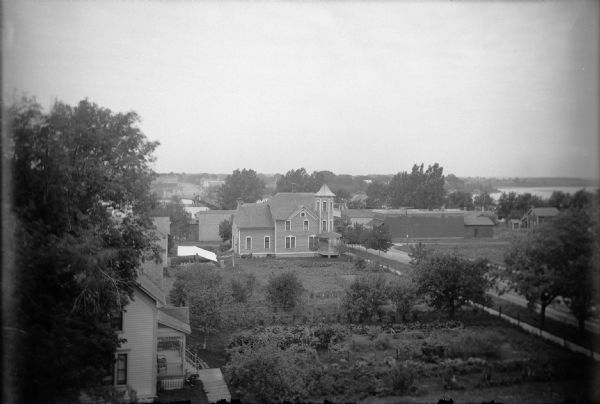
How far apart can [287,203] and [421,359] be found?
18851mm

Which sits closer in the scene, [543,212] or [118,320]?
[118,320]

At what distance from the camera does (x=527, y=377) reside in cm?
959

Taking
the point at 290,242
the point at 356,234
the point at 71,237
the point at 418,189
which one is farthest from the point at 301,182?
the point at 71,237

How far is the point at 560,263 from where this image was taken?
31.7 feet

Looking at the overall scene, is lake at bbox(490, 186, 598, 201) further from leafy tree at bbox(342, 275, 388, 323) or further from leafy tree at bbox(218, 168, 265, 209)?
leafy tree at bbox(218, 168, 265, 209)

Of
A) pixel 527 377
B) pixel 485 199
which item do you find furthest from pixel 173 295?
pixel 485 199

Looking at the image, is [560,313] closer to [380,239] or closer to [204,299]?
[204,299]

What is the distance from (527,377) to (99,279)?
27.4 feet

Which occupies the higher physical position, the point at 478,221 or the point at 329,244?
the point at 478,221

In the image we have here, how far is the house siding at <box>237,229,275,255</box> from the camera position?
2772cm

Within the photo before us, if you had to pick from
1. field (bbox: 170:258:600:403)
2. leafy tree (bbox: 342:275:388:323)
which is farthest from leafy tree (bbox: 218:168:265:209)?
leafy tree (bbox: 342:275:388:323)

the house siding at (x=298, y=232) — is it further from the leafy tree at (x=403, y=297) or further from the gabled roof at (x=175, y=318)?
the gabled roof at (x=175, y=318)

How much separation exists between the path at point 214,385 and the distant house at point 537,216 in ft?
25.6

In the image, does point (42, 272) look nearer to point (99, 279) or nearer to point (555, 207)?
point (99, 279)
